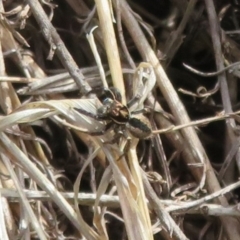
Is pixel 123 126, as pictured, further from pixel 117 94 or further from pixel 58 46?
pixel 58 46

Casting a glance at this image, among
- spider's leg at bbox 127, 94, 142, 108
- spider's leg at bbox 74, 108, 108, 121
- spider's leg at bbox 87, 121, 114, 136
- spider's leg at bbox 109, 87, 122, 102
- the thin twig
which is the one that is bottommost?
spider's leg at bbox 87, 121, 114, 136

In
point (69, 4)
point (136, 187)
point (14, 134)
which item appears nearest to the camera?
point (136, 187)

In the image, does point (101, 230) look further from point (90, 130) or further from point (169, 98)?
point (169, 98)

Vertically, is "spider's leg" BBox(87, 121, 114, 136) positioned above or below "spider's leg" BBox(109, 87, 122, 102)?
below

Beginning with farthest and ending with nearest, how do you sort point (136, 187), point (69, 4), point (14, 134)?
point (69, 4), point (14, 134), point (136, 187)

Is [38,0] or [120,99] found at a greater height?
[38,0]

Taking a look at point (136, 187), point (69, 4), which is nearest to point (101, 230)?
point (136, 187)

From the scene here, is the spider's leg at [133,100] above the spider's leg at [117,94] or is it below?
below
